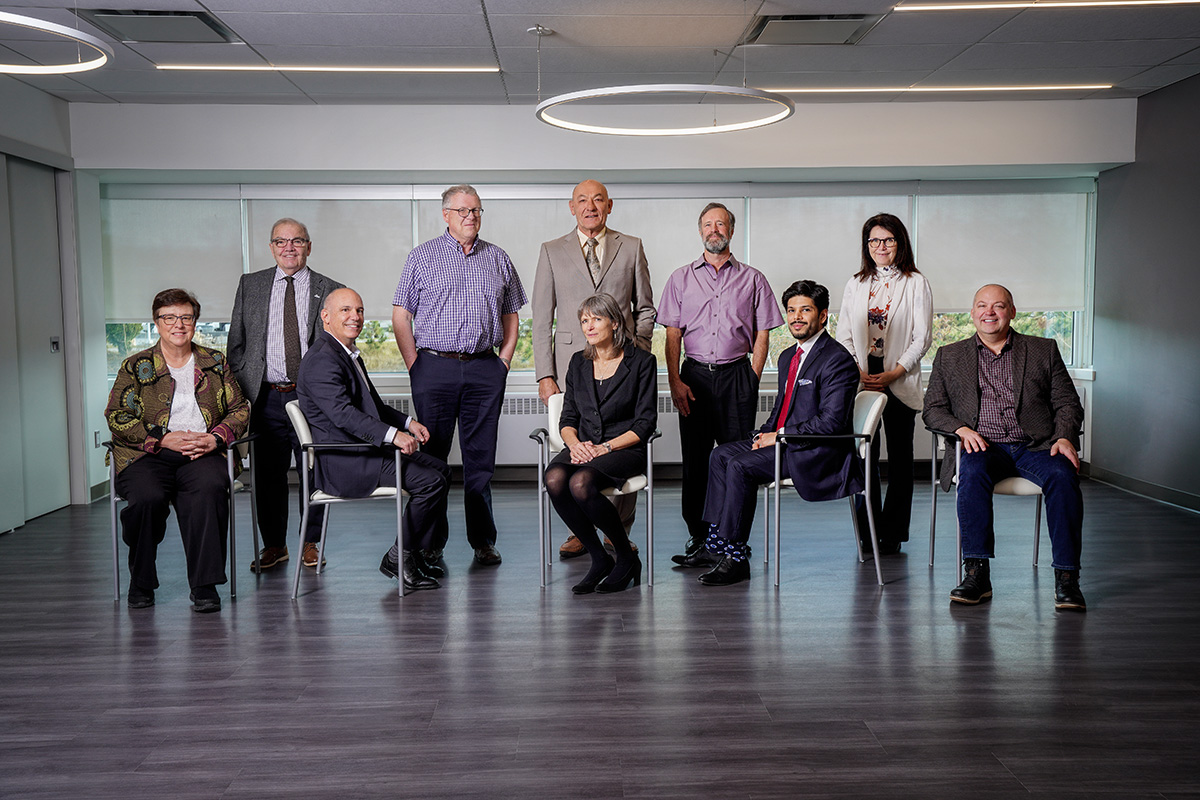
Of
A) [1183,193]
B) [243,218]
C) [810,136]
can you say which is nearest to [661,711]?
[810,136]

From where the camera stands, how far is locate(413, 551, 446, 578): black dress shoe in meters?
4.48

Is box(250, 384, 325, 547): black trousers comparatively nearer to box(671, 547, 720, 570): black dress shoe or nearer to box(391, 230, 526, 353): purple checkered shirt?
box(391, 230, 526, 353): purple checkered shirt

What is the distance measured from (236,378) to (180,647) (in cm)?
140

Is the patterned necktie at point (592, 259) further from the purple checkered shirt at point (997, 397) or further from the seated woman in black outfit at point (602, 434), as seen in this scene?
the purple checkered shirt at point (997, 397)

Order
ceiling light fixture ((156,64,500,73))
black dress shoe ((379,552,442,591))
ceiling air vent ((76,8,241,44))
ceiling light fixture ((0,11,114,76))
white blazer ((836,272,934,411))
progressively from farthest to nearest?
ceiling light fixture ((156,64,500,73)) < white blazer ((836,272,934,411)) < ceiling air vent ((76,8,241,44)) < black dress shoe ((379,552,442,591)) < ceiling light fixture ((0,11,114,76))

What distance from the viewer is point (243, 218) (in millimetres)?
7422

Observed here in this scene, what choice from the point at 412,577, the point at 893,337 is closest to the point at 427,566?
the point at 412,577

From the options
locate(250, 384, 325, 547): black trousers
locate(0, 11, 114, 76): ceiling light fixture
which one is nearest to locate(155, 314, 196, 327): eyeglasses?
locate(250, 384, 325, 547): black trousers

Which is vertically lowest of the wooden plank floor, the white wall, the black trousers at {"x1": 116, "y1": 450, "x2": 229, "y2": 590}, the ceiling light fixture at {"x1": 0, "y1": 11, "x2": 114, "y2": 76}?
the wooden plank floor

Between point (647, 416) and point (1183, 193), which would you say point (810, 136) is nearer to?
point (1183, 193)

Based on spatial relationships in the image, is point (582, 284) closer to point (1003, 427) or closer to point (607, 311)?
point (607, 311)

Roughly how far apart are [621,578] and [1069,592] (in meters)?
1.84

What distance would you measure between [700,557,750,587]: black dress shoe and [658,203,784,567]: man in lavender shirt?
0.31 metres

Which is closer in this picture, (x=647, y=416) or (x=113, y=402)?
(x=113, y=402)
